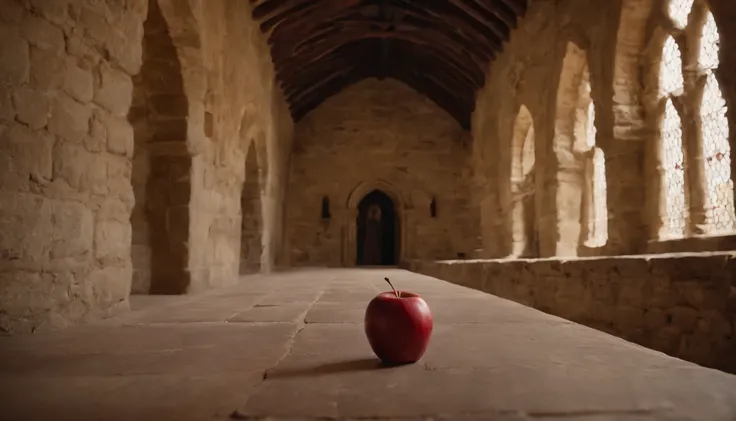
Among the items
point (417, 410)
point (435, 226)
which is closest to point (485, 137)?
point (435, 226)

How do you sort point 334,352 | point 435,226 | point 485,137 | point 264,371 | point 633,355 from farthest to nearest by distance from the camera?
point 435,226
point 485,137
point 334,352
point 633,355
point 264,371

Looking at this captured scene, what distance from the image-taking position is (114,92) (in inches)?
106

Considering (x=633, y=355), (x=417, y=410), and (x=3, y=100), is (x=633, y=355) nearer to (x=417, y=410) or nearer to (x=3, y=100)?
(x=417, y=410)

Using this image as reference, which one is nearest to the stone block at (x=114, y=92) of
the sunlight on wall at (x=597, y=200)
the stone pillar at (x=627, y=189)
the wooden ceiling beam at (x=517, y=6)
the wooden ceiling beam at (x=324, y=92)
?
the stone pillar at (x=627, y=189)

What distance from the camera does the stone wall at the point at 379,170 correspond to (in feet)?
38.6

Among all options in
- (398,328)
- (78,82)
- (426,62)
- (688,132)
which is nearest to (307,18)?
(426,62)

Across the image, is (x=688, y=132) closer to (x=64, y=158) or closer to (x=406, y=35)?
(x=64, y=158)

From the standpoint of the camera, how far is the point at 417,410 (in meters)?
1.13

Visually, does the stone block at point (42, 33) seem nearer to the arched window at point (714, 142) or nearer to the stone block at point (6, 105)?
the stone block at point (6, 105)

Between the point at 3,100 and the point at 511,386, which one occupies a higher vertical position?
the point at 3,100

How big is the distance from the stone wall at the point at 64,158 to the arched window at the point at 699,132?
420cm

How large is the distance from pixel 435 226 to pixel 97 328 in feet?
32.4

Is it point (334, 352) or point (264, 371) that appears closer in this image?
point (264, 371)

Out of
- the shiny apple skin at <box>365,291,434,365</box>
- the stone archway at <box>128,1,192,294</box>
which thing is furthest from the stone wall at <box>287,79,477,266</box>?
the shiny apple skin at <box>365,291,434,365</box>
